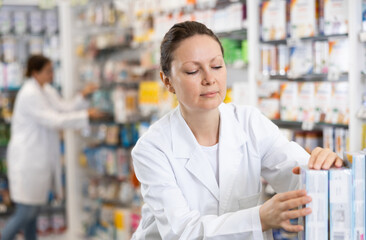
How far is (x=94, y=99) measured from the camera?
6.18 metres

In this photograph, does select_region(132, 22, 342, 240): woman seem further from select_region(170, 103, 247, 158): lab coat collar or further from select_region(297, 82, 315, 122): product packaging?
select_region(297, 82, 315, 122): product packaging

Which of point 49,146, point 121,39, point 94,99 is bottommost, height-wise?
point 49,146

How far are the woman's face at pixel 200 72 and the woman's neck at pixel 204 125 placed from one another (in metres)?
0.15

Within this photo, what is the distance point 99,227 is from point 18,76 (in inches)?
86.9

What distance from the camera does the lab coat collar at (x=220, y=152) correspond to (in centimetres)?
204

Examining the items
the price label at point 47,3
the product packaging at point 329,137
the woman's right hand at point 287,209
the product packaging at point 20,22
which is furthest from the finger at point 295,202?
the product packaging at point 20,22

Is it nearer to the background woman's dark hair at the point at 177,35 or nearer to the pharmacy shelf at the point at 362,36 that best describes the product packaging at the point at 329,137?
the pharmacy shelf at the point at 362,36

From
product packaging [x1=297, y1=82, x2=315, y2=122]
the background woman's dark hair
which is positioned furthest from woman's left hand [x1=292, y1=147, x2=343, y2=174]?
product packaging [x1=297, y1=82, x2=315, y2=122]

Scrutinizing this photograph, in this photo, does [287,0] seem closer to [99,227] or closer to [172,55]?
[172,55]

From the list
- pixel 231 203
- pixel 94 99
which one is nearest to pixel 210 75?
pixel 231 203

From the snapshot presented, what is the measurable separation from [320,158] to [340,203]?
0.15 metres

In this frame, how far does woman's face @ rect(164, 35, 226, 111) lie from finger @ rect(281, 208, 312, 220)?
1.71 ft

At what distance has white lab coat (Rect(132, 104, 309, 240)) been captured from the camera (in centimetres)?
188

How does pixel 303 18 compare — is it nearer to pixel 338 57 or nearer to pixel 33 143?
pixel 338 57
